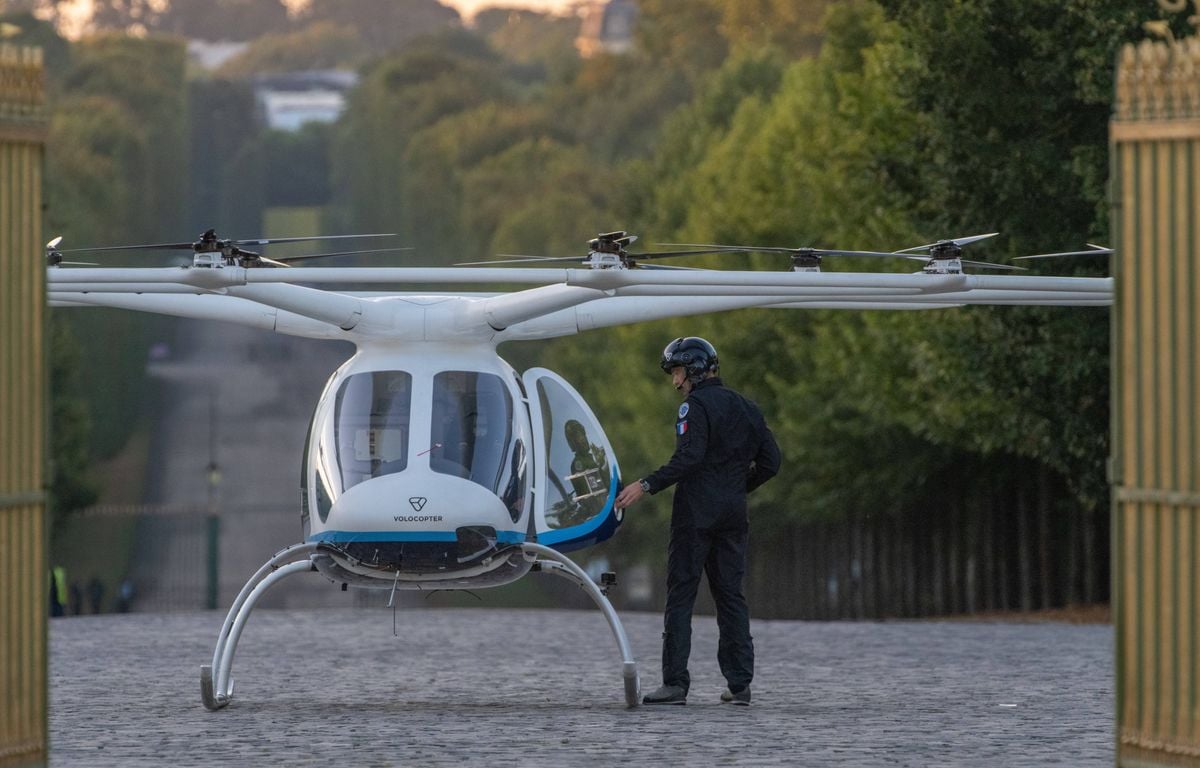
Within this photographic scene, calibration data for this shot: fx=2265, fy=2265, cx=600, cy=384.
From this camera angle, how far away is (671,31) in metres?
101

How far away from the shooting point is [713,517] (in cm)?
1379

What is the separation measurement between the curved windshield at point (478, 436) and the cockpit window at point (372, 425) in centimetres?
20

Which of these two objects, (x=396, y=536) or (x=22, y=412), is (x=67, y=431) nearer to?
(x=396, y=536)

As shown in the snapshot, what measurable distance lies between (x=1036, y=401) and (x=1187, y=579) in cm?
1885

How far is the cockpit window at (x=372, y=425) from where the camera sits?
45.8 feet

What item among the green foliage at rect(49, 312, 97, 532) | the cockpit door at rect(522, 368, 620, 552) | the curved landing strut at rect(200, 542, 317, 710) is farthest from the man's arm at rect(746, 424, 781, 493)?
the green foliage at rect(49, 312, 97, 532)

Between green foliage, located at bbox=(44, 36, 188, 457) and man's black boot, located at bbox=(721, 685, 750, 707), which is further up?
green foliage, located at bbox=(44, 36, 188, 457)

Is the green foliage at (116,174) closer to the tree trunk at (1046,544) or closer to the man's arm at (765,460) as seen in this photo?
the tree trunk at (1046,544)

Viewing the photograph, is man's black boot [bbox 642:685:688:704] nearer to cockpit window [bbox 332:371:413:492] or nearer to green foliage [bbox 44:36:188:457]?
cockpit window [bbox 332:371:413:492]

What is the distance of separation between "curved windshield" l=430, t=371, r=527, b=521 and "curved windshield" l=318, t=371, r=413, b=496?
0.67 ft

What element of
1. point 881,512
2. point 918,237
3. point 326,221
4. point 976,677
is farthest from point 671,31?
point 976,677

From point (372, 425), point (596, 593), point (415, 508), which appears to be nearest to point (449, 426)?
point (372, 425)

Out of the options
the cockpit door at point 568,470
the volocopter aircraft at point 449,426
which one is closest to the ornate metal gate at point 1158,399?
the volocopter aircraft at point 449,426

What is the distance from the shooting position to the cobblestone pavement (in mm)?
11586
